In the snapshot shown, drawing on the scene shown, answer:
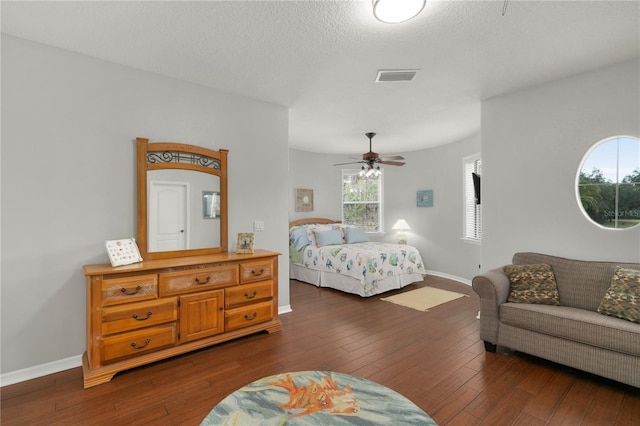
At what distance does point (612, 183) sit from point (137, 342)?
14.6 ft

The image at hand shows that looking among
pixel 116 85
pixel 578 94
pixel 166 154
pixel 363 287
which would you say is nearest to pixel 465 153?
pixel 578 94

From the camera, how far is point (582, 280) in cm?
279

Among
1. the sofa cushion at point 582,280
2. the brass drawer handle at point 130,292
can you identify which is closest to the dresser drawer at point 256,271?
the brass drawer handle at point 130,292

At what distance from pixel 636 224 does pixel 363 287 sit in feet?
10.0

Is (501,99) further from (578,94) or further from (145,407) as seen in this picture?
(145,407)

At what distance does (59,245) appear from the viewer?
255cm

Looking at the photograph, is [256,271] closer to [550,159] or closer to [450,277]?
[550,159]

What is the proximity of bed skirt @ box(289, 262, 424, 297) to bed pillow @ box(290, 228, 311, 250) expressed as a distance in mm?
405

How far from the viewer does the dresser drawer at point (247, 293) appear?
3041mm

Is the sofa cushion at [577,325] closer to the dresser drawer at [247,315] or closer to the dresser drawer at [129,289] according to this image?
the dresser drawer at [247,315]

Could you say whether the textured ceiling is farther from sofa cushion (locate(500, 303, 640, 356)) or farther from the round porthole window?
sofa cushion (locate(500, 303, 640, 356))

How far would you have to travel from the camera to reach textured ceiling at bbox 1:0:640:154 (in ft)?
6.77

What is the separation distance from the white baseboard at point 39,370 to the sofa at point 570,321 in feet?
11.8

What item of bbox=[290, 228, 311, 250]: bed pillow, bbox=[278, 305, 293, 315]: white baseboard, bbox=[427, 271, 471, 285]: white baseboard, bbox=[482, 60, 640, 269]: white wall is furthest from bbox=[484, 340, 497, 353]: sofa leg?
bbox=[290, 228, 311, 250]: bed pillow
